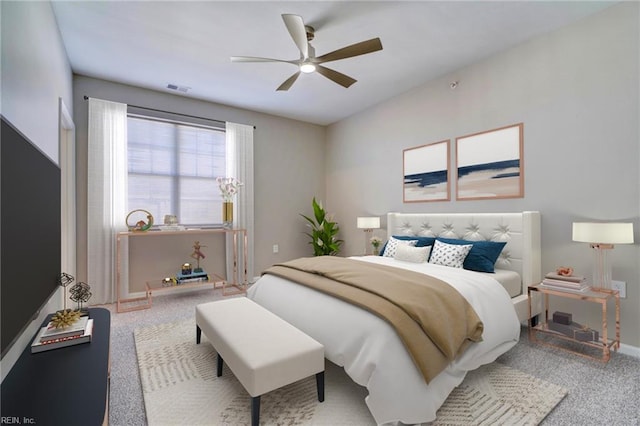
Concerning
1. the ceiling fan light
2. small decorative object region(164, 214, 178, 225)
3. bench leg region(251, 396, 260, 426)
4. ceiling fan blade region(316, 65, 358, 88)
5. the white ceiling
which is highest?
the white ceiling

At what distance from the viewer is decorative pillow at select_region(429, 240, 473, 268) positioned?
112 inches

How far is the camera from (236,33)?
8.79 feet

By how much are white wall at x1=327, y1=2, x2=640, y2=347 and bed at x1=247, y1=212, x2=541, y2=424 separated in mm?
220

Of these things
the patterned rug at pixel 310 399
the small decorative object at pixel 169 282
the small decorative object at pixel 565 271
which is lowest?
the patterned rug at pixel 310 399

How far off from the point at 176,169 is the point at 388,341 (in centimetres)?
372

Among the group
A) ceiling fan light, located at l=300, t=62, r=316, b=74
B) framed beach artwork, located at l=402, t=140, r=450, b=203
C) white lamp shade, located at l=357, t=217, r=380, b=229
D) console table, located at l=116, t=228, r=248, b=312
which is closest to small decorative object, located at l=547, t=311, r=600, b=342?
framed beach artwork, located at l=402, t=140, r=450, b=203

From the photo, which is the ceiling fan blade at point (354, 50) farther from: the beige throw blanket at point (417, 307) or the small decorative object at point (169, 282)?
the small decorative object at point (169, 282)

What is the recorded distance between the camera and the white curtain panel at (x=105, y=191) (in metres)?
3.51

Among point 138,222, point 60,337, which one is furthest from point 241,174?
point 60,337

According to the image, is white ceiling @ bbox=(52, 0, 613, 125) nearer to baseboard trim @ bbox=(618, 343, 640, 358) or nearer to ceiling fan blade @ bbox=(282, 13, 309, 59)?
ceiling fan blade @ bbox=(282, 13, 309, 59)

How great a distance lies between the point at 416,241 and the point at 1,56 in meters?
3.40

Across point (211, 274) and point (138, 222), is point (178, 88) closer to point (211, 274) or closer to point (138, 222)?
point (138, 222)

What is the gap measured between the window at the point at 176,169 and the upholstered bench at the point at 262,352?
251 cm

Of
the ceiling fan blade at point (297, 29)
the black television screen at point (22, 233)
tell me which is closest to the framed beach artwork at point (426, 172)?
the ceiling fan blade at point (297, 29)
